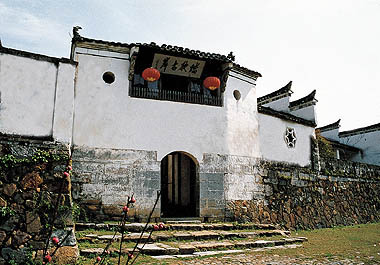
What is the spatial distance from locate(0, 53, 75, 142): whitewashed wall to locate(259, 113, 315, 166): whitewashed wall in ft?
24.7

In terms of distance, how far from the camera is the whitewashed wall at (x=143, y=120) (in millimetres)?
9500

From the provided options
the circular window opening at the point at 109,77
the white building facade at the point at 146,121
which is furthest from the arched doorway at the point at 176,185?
the circular window opening at the point at 109,77

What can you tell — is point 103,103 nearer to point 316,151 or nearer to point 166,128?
point 166,128

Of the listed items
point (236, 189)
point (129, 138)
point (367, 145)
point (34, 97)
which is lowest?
point (236, 189)

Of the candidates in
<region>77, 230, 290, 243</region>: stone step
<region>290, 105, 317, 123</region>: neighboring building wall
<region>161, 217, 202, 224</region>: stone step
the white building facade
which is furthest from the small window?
<region>161, 217, 202, 224</region>: stone step

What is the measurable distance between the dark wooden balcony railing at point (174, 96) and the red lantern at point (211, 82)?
57cm

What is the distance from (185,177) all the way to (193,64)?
455 cm

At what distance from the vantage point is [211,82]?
1066 centimetres

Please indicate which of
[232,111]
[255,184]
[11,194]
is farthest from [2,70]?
[255,184]

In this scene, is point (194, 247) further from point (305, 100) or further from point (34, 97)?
point (305, 100)

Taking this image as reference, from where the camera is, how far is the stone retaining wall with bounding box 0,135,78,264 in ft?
19.5

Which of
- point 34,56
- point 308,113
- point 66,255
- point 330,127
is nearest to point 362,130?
point 330,127

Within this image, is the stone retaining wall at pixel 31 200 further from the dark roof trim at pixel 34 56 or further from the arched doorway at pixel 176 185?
the arched doorway at pixel 176 185

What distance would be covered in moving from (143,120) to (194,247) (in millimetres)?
4390
